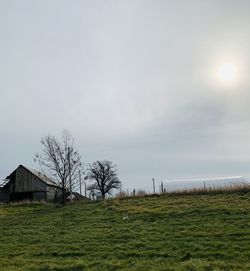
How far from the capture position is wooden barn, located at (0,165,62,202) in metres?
61.6

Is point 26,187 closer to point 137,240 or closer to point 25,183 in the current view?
point 25,183

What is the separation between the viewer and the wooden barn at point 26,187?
6162 cm

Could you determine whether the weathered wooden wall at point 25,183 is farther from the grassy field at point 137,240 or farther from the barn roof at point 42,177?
the grassy field at point 137,240

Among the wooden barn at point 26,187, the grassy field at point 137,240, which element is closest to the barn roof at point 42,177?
the wooden barn at point 26,187

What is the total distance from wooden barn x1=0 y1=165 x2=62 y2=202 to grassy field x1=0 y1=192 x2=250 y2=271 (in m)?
33.8

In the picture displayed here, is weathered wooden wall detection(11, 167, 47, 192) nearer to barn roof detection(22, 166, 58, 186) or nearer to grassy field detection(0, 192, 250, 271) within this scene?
barn roof detection(22, 166, 58, 186)

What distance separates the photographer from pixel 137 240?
17.8m

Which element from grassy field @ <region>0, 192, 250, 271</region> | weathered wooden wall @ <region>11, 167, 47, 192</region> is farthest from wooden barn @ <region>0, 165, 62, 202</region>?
grassy field @ <region>0, 192, 250, 271</region>

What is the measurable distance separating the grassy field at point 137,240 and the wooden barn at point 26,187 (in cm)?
3380

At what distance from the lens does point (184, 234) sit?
1853cm

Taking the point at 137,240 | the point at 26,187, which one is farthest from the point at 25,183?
the point at 137,240

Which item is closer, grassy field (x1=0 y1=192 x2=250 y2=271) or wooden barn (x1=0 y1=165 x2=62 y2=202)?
grassy field (x1=0 y1=192 x2=250 y2=271)

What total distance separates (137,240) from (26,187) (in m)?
46.7

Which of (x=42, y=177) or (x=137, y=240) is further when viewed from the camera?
(x=42, y=177)
